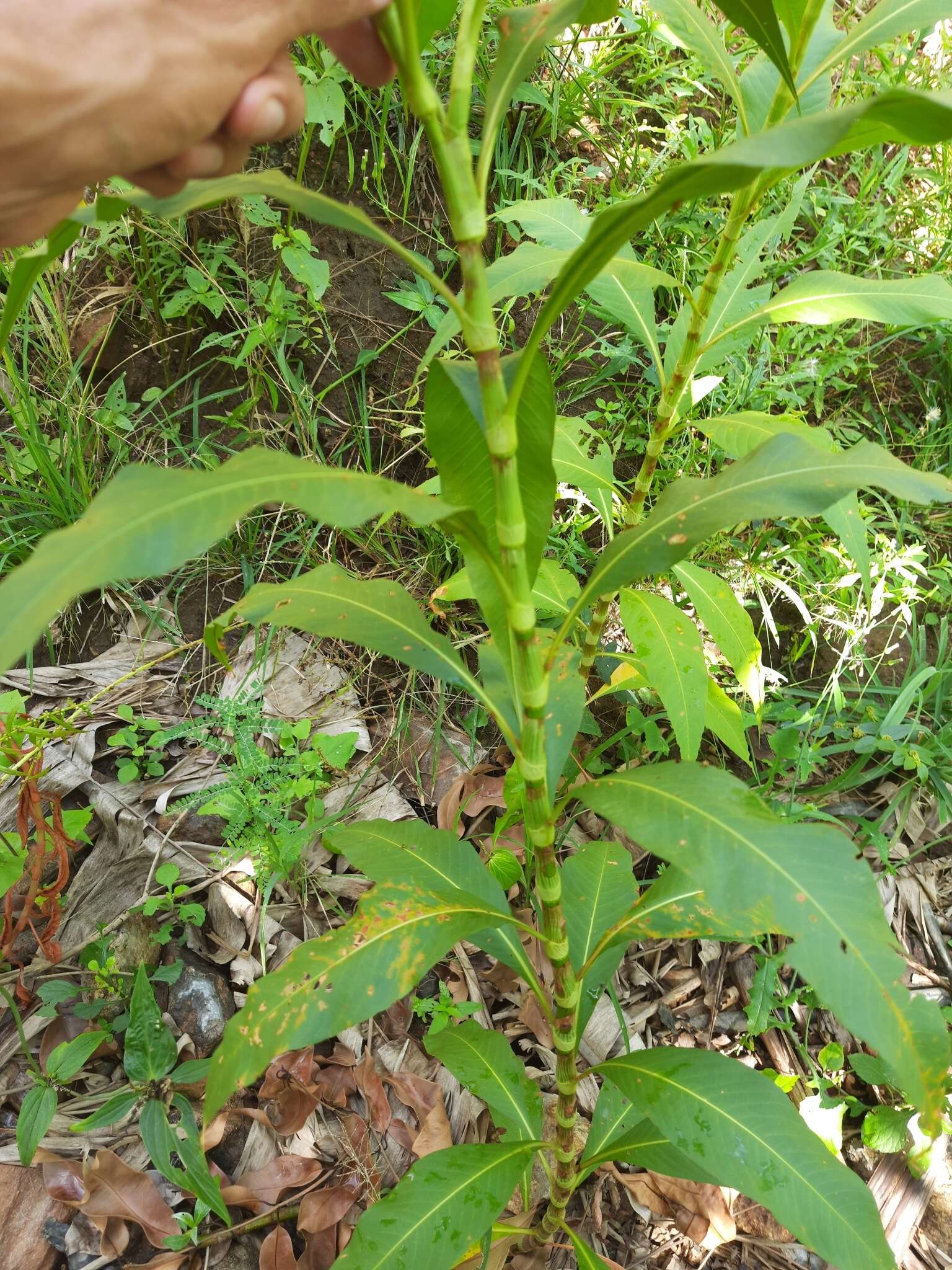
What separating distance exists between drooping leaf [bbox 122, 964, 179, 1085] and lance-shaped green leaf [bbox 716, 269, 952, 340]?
1649 mm

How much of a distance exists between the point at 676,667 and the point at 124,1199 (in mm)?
1398

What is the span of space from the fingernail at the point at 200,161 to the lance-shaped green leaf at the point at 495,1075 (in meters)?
1.36

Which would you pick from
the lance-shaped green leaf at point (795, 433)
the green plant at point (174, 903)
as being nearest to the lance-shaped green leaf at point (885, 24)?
the lance-shaped green leaf at point (795, 433)

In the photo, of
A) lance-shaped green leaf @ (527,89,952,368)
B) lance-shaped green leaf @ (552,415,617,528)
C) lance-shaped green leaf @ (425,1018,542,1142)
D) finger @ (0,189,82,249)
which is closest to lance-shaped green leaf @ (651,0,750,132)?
lance-shaped green leaf @ (552,415,617,528)

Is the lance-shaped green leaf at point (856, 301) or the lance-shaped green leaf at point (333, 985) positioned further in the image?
the lance-shaped green leaf at point (856, 301)

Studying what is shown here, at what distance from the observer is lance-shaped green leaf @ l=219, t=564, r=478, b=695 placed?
1129mm

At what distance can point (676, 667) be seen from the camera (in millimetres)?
1541

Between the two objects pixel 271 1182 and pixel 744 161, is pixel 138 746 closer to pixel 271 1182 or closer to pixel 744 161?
pixel 271 1182

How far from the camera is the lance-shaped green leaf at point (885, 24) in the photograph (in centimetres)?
128

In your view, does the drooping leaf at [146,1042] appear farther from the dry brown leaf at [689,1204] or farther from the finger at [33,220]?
the finger at [33,220]

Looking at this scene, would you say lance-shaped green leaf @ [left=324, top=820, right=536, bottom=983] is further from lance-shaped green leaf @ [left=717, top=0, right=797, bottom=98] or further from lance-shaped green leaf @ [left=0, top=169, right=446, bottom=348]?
lance-shaped green leaf @ [left=717, top=0, right=797, bottom=98]

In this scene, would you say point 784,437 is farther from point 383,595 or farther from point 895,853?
point 895,853

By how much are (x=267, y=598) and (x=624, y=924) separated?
0.69 meters

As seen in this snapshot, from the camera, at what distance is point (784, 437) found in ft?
3.34
